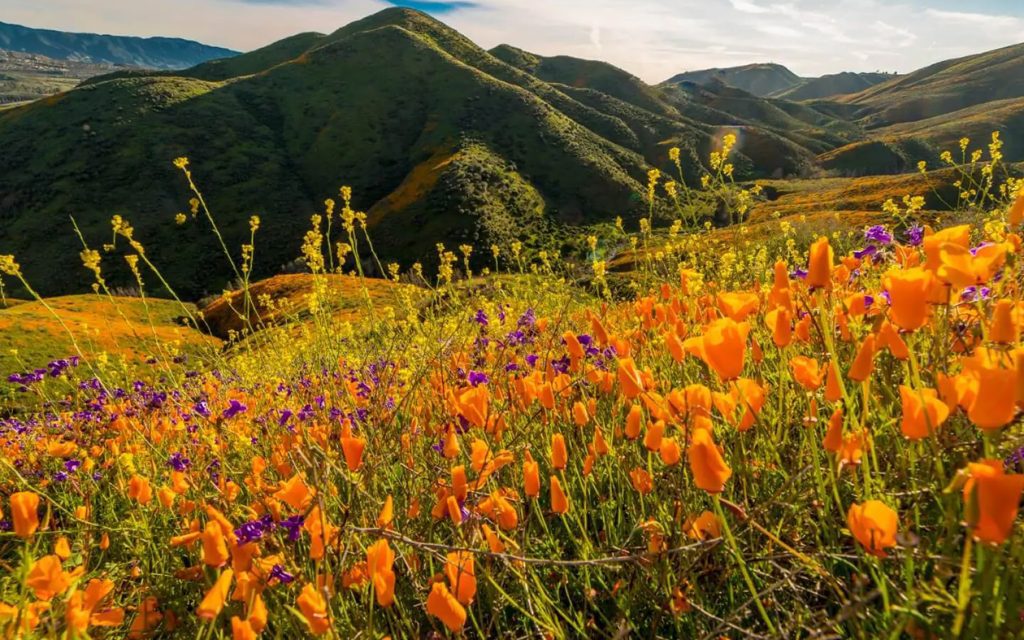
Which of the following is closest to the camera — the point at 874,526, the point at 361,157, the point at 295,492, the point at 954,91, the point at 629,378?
the point at 874,526

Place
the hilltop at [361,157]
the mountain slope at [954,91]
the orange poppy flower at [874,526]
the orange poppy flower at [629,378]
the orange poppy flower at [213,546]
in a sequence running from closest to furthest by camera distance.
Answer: the orange poppy flower at [874,526] < the orange poppy flower at [213,546] < the orange poppy flower at [629,378] < the hilltop at [361,157] < the mountain slope at [954,91]

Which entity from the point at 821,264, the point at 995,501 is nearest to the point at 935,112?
the point at 821,264

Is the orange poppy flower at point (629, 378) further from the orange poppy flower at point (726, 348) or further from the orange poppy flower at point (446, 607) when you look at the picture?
the orange poppy flower at point (446, 607)

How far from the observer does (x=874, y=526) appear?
96 centimetres

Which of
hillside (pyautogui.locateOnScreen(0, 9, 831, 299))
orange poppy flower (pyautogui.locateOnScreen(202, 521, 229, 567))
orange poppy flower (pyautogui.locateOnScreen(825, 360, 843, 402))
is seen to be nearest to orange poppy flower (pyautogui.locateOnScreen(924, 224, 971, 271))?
orange poppy flower (pyautogui.locateOnScreen(825, 360, 843, 402))

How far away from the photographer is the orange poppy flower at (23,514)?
1.56m

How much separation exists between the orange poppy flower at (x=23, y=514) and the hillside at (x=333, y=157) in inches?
1808

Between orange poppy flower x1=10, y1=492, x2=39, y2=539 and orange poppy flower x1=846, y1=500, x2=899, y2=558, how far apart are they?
1990mm

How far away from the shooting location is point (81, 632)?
3.65 ft

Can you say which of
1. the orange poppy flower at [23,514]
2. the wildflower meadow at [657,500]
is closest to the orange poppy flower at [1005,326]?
the wildflower meadow at [657,500]

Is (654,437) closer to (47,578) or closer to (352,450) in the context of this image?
(352,450)

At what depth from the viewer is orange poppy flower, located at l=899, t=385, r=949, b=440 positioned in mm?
1030

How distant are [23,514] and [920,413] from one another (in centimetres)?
220

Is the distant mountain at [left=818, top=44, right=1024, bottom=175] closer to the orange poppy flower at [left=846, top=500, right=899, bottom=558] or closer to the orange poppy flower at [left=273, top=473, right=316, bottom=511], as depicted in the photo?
the orange poppy flower at [left=846, top=500, right=899, bottom=558]
